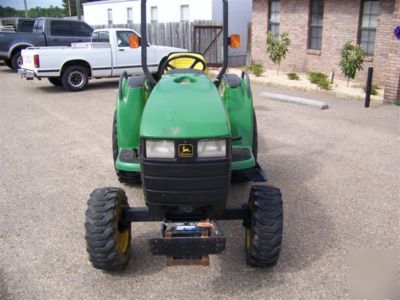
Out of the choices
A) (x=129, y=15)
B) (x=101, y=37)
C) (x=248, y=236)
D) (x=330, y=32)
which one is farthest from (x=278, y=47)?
(x=129, y=15)

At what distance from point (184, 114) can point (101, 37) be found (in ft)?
37.1

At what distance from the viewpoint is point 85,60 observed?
41.1ft

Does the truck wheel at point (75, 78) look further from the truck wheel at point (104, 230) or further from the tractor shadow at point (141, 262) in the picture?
the truck wheel at point (104, 230)

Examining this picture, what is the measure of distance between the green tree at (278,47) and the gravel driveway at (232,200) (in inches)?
222

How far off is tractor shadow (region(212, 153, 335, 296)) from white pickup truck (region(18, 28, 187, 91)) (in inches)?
300

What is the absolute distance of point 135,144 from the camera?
14.2 feet

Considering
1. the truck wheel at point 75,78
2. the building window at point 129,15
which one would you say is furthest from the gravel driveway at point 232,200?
the building window at point 129,15

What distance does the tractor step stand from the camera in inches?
121

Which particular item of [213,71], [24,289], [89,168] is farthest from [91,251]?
[213,71]

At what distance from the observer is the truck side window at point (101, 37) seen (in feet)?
43.6

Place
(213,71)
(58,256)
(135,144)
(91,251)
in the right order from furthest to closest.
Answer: (213,71) < (135,144) < (58,256) < (91,251)

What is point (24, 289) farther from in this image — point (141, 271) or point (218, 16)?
point (218, 16)

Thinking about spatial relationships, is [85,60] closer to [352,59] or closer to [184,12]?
[352,59]

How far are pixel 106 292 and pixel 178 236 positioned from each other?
0.79 metres
